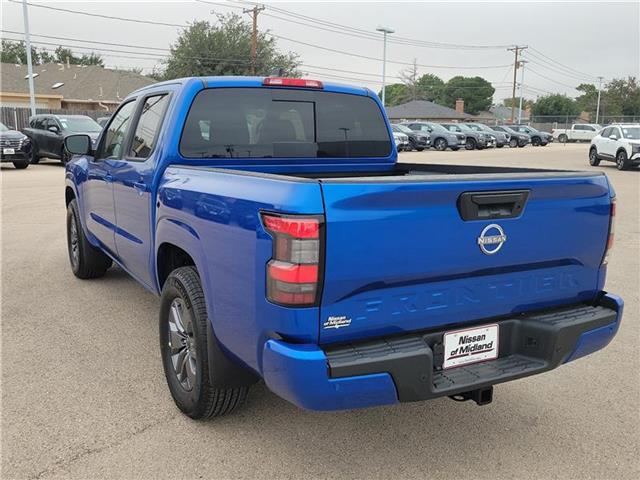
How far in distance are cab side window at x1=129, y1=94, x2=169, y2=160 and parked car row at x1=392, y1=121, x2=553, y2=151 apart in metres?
28.5

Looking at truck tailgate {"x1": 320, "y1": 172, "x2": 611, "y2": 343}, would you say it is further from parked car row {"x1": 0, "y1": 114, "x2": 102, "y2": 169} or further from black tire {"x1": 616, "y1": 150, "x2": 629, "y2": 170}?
black tire {"x1": 616, "y1": 150, "x2": 629, "y2": 170}

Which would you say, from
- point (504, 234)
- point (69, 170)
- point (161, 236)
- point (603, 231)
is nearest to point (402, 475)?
point (504, 234)

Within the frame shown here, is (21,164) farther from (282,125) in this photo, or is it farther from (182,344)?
(182,344)

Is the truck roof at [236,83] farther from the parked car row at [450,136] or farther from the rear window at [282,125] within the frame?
the parked car row at [450,136]

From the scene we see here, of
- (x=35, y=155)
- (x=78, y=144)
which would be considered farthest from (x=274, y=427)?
(x=35, y=155)

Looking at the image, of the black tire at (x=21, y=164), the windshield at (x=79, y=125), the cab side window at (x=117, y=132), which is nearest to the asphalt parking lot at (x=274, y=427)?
the cab side window at (x=117, y=132)

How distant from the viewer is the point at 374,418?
11.3 ft

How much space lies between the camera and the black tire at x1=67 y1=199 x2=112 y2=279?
599cm

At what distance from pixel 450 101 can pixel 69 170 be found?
11811 centimetres

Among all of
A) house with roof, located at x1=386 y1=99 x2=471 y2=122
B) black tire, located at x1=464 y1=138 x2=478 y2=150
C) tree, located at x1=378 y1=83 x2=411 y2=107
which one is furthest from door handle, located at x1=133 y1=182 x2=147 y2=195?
tree, located at x1=378 y1=83 x2=411 y2=107

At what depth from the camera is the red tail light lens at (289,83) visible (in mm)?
4141

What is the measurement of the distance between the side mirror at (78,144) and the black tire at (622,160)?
2107cm

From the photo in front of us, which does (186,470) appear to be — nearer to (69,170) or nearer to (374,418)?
(374,418)

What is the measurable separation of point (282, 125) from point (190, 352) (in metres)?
1.76
